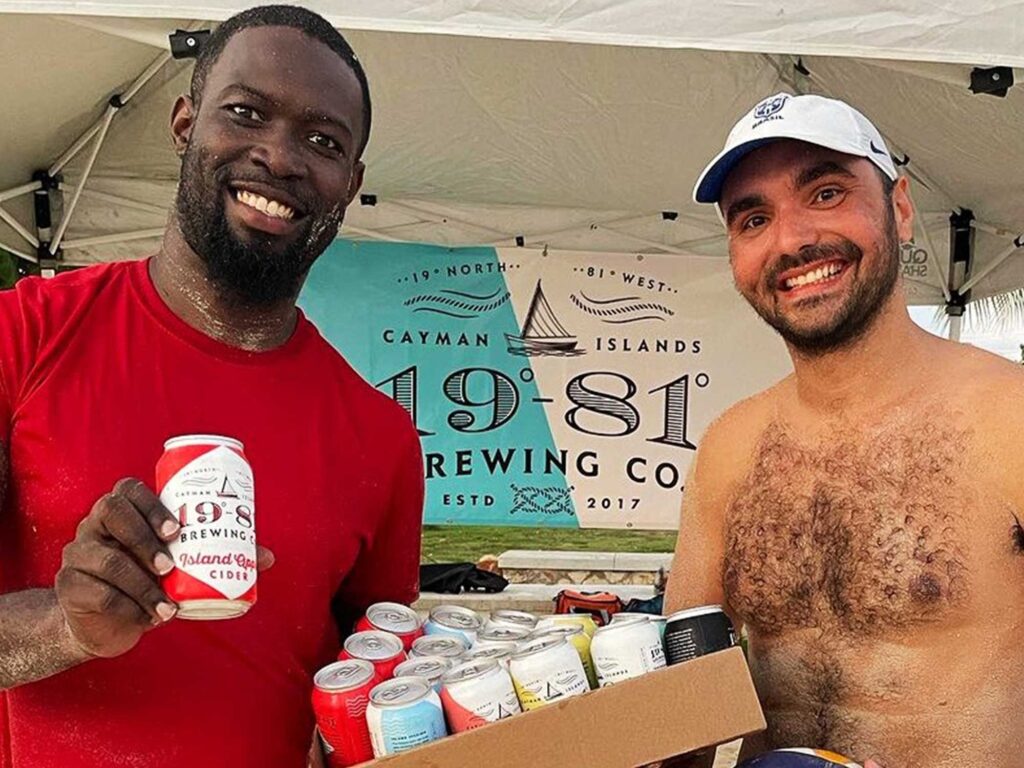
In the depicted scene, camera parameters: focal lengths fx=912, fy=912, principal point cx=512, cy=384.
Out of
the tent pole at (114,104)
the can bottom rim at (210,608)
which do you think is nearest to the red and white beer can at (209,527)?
the can bottom rim at (210,608)

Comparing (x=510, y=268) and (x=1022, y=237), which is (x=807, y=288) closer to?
(x=510, y=268)

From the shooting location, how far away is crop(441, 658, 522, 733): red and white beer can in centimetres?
128

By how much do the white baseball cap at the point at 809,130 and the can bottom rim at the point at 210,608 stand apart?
47.0 inches

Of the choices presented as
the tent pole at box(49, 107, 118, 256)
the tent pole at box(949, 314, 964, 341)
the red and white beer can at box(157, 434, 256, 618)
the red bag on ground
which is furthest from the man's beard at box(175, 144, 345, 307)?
the tent pole at box(949, 314, 964, 341)

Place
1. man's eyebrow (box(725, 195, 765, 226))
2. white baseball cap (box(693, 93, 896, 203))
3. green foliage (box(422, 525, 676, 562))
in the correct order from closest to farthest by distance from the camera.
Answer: white baseball cap (box(693, 93, 896, 203)), man's eyebrow (box(725, 195, 765, 226)), green foliage (box(422, 525, 676, 562))

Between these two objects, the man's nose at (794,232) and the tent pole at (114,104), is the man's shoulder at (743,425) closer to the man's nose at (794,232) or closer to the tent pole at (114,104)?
the man's nose at (794,232)

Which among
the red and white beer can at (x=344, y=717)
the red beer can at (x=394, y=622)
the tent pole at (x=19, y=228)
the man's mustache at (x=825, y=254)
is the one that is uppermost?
the tent pole at (x=19, y=228)

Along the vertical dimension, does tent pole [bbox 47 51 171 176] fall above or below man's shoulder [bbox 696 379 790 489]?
above

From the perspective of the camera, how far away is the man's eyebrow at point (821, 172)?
167 centimetres

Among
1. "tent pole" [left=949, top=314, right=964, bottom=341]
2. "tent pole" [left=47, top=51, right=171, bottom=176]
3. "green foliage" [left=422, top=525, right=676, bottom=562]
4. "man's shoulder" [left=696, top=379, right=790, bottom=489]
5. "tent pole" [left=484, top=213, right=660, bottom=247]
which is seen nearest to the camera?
"man's shoulder" [left=696, top=379, right=790, bottom=489]

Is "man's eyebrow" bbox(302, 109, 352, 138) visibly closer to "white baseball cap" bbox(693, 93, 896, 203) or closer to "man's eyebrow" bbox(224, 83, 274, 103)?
"man's eyebrow" bbox(224, 83, 274, 103)

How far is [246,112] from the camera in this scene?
1.55 meters

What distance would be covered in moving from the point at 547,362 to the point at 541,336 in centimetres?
16

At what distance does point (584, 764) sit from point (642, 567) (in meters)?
4.65
